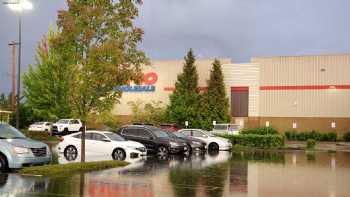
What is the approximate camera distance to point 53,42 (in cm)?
1889

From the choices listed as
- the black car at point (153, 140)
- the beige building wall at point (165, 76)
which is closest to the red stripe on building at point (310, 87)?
the beige building wall at point (165, 76)

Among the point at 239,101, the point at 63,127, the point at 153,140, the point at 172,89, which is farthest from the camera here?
the point at 172,89

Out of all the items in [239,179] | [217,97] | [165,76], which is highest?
[165,76]

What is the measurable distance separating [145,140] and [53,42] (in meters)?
10.2

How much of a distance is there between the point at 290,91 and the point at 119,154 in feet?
101

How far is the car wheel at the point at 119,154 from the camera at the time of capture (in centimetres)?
→ 2409

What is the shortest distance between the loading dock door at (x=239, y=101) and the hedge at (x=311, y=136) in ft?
17.3

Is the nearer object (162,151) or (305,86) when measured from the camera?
(162,151)

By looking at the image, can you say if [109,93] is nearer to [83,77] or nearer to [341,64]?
[83,77]

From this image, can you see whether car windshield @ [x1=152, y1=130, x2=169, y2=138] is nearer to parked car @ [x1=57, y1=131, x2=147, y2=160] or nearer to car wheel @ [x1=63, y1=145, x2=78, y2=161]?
parked car @ [x1=57, y1=131, x2=147, y2=160]

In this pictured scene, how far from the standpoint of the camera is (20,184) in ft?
46.0

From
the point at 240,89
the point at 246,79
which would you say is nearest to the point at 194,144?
the point at 246,79

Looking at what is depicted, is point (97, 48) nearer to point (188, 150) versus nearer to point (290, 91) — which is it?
point (188, 150)

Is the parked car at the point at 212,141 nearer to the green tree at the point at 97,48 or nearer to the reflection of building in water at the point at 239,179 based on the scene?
the reflection of building in water at the point at 239,179
